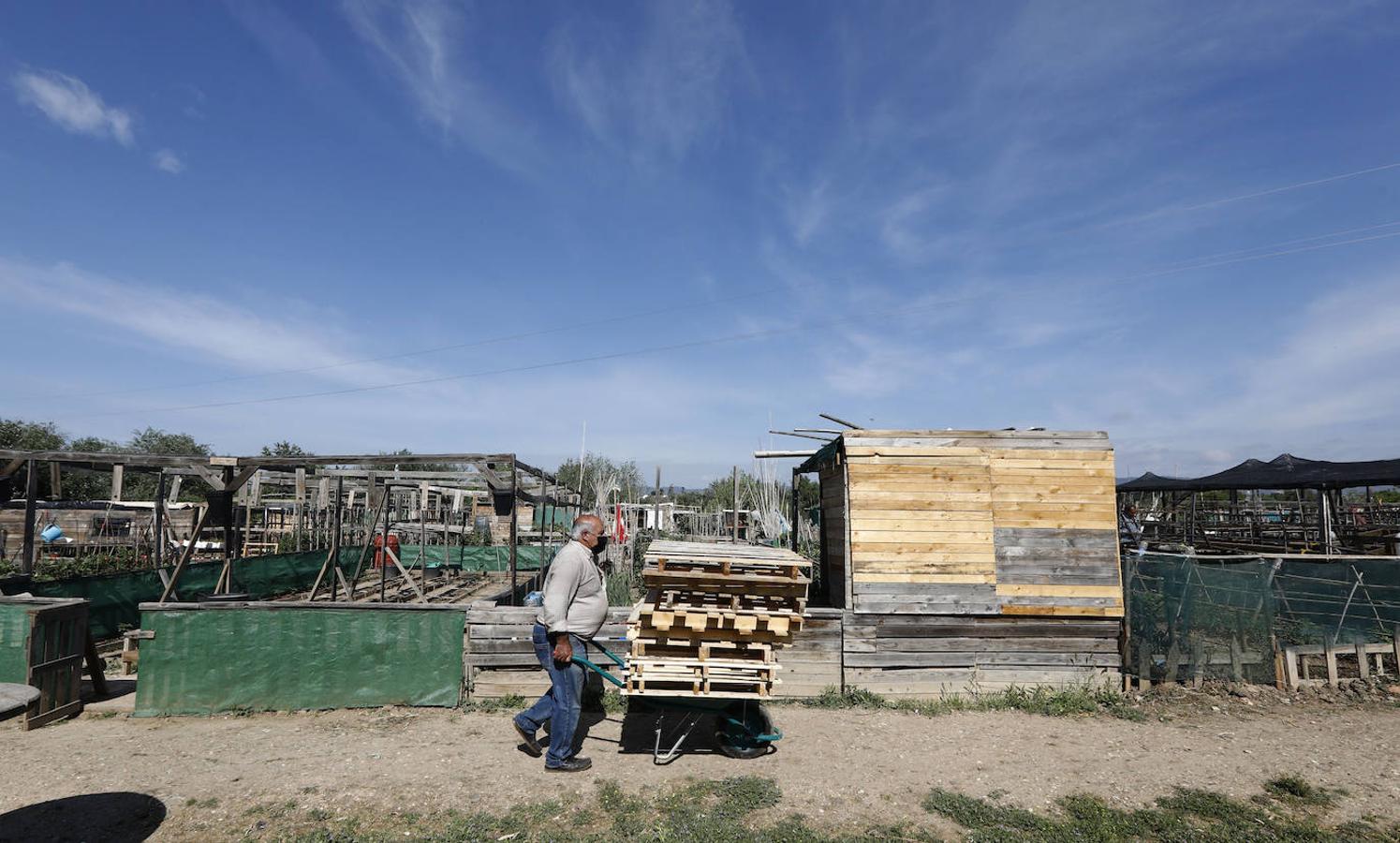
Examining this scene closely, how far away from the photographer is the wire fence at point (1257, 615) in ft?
29.0

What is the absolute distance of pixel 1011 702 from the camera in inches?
342

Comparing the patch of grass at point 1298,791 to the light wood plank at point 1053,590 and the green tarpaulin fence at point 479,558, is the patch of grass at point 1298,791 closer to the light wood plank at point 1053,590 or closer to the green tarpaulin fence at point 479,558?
the light wood plank at point 1053,590

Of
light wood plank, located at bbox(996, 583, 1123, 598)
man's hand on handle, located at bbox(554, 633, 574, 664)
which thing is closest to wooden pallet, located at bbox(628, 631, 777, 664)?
man's hand on handle, located at bbox(554, 633, 574, 664)

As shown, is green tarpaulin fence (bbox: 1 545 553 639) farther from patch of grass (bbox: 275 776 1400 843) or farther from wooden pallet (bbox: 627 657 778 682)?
wooden pallet (bbox: 627 657 778 682)

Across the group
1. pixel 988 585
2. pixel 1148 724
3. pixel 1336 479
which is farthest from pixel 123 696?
pixel 1336 479

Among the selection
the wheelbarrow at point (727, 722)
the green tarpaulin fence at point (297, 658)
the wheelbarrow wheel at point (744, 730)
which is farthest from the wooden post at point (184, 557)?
the wheelbarrow wheel at point (744, 730)

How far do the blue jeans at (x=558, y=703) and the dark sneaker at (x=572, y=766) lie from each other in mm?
45

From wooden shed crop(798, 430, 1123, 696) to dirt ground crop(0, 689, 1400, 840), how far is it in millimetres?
758

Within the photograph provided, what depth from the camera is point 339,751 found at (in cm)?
679

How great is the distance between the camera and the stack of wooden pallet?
6246mm

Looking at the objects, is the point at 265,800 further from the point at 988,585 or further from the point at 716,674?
the point at 988,585

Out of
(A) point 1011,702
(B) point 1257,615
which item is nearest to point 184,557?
(A) point 1011,702

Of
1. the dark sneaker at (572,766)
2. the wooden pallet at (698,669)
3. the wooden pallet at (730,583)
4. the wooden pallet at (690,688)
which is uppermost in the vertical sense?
the wooden pallet at (730,583)

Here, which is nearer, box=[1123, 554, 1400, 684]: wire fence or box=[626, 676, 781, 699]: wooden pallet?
box=[626, 676, 781, 699]: wooden pallet
